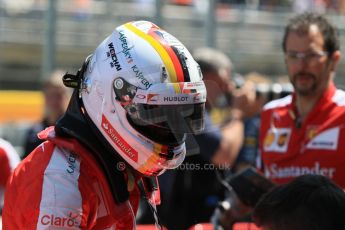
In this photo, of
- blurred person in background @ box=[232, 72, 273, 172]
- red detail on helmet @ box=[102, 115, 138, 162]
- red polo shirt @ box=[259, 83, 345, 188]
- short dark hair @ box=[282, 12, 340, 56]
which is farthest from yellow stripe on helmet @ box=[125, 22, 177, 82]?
blurred person in background @ box=[232, 72, 273, 172]

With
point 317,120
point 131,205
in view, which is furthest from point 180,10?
point 131,205

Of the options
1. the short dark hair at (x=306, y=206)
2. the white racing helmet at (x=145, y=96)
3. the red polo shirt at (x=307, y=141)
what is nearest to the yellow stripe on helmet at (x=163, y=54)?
the white racing helmet at (x=145, y=96)

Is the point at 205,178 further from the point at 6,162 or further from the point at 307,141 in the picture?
the point at 6,162

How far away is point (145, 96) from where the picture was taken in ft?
7.11

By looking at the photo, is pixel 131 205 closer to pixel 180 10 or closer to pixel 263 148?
pixel 263 148

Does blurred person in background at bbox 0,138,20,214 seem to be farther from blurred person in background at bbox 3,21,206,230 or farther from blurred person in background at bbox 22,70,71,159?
blurred person in background at bbox 22,70,71,159

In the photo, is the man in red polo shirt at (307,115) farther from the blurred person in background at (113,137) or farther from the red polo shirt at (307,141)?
the blurred person in background at (113,137)

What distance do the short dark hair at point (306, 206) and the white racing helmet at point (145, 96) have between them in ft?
1.20

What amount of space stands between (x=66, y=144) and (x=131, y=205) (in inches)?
11.6

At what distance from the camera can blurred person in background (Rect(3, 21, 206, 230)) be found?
6.78 ft

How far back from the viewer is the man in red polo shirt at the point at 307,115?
3.72 m

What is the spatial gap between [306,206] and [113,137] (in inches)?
24.9

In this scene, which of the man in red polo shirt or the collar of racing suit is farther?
the man in red polo shirt

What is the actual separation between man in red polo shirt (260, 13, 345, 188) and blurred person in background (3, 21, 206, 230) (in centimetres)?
158
